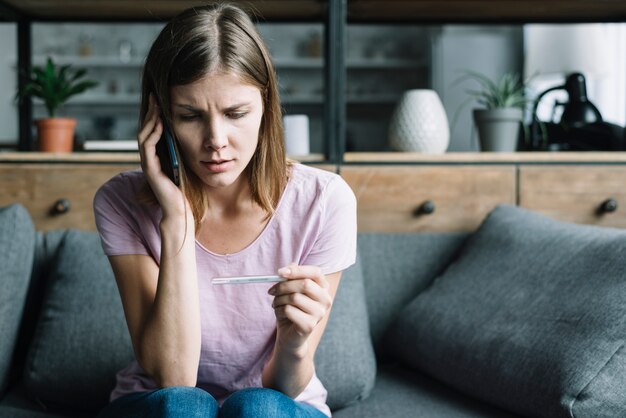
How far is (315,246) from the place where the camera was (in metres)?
1.16

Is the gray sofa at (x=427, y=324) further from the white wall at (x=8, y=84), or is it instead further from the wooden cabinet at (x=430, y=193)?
the white wall at (x=8, y=84)

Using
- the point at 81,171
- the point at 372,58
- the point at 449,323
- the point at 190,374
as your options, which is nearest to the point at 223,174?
the point at 190,374

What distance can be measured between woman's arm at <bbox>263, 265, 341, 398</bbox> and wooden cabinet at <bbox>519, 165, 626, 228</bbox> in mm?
708

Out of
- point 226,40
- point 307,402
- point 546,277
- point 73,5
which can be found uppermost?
point 73,5

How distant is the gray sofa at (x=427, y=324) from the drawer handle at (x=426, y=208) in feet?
0.18

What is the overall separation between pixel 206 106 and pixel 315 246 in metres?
0.30

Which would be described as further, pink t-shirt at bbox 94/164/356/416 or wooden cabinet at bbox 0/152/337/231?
wooden cabinet at bbox 0/152/337/231

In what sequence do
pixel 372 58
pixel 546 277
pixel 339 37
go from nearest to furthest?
pixel 546 277 < pixel 339 37 < pixel 372 58

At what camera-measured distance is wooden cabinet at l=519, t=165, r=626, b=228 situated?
1.65 metres

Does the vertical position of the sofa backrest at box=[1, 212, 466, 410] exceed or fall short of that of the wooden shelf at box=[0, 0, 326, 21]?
it falls short

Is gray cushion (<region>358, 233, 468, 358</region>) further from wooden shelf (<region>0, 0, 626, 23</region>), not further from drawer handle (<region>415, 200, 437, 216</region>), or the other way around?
wooden shelf (<region>0, 0, 626, 23</region>)

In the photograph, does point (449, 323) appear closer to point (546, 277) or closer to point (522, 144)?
point (546, 277)

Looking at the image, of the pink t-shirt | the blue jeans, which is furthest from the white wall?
the blue jeans

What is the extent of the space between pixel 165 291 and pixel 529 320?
2.16 ft
